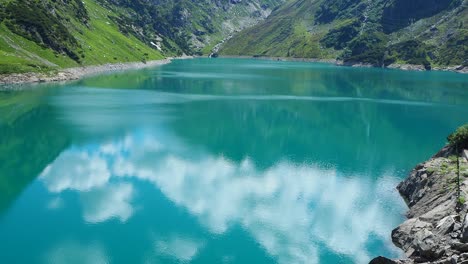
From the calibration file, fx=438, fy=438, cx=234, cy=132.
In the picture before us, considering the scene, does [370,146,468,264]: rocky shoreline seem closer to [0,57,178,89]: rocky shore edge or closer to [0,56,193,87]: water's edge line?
[0,56,193,87]: water's edge line

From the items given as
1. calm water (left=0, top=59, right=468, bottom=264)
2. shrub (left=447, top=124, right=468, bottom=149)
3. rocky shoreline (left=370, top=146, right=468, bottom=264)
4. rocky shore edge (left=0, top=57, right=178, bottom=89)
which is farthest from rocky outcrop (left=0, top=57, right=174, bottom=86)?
shrub (left=447, top=124, right=468, bottom=149)

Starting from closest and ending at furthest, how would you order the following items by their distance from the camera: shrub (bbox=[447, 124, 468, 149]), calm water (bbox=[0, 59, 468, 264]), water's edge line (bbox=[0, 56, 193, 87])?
1. calm water (bbox=[0, 59, 468, 264])
2. shrub (bbox=[447, 124, 468, 149])
3. water's edge line (bbox=[0, 56, 193, 87])

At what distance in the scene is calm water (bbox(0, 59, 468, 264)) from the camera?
35344mm

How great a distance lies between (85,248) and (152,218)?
297 inches

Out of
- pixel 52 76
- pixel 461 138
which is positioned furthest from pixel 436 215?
pixel 52 76

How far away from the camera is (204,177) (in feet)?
173

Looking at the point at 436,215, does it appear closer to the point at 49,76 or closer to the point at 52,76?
the point at 49,76

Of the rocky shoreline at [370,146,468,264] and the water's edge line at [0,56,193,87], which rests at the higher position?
the rocky shoreline at [370,146,468,264]

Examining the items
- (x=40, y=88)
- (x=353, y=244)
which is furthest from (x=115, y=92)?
(x=353, y=244)

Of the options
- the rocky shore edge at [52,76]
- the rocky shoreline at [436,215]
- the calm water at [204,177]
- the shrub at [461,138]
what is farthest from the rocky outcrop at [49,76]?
the shrub at [461,138]

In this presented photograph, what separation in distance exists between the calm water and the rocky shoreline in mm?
1745

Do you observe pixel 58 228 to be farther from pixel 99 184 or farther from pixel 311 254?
pixel 311 254

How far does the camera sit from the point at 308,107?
10619 centimetres

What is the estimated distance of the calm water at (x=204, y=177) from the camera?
116 ft
